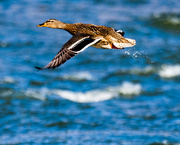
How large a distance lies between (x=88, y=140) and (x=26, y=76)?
428cm

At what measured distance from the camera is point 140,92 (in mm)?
15578

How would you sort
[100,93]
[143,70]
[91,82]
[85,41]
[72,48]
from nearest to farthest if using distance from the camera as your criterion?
[72,48] < [85,41] < [100,93] < [91,82] < [143,70]

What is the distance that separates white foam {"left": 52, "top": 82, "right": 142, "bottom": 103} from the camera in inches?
596

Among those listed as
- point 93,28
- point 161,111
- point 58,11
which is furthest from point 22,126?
point 58,11

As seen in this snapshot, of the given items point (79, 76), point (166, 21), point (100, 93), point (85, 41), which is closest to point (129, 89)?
point (100, 93)

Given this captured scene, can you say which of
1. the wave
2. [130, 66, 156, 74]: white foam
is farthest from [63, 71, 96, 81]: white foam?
the wave

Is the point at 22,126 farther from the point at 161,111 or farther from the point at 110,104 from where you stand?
the point at 161,111

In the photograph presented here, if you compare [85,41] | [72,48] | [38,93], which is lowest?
[72,48]

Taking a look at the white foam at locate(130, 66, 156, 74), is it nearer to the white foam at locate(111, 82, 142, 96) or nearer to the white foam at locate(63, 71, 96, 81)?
the white foam at locate(111, 82, 142, 96)

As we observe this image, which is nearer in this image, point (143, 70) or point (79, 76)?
point (79, 76)

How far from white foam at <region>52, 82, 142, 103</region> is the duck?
21.3ft

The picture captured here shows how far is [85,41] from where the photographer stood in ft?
25.0

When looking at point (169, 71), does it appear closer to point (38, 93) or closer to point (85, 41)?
point (38, 93)

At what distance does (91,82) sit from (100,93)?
2.33 feet
